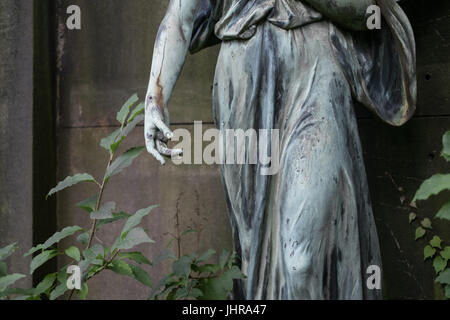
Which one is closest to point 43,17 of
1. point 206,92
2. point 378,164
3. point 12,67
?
point 12,67

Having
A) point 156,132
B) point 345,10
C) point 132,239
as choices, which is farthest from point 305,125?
point 132,239

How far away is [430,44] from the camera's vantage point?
3344mm

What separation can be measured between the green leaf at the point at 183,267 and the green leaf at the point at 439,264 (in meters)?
1.35

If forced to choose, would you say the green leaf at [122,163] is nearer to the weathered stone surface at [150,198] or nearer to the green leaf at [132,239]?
Result: the green leaf at [132,239]

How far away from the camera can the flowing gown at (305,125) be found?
239 centimetres

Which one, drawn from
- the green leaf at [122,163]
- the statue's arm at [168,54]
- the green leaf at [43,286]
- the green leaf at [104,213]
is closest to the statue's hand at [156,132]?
the statue's arm at [168,54]

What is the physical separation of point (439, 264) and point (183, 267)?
140 cm

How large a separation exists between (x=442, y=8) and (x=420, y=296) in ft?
4.94

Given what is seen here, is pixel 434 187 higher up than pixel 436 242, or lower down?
higher up

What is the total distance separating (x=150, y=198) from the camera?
3945 mm

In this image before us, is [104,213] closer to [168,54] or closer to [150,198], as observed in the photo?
[168,54]

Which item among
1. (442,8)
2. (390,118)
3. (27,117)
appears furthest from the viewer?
(27,117)

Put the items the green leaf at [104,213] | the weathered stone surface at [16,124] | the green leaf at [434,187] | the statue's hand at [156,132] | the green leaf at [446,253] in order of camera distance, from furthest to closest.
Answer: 1. the weathered stone surface at [16,124]
2. the green leaf at [446,253]
3. the statue's hand at [156,132]
4. the green leaf at [104,213]
5. the green leaf at [434,187]
